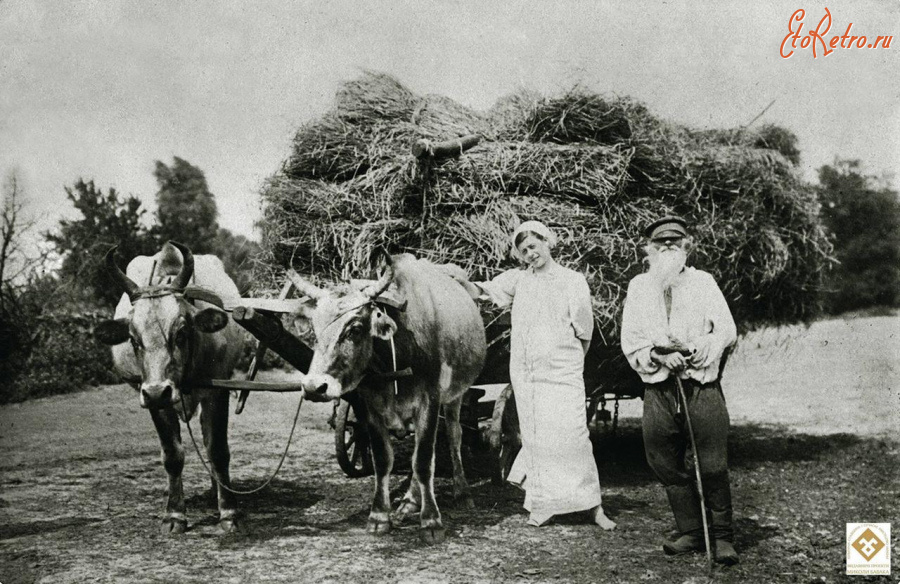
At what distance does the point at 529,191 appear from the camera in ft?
15.7

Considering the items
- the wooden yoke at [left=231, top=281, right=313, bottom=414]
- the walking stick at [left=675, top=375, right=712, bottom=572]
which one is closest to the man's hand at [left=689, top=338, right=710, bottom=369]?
the walking stick at [left=675, top=375, right=712, bottom=572]

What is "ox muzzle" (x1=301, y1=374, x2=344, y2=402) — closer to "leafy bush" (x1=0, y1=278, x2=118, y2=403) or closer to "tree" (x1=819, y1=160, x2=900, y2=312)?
"leafy bush" (x1=0, y1=278, x2=118, y2=403)

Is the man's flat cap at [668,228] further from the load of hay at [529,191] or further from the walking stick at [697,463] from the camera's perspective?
the walking stick at [697,463]

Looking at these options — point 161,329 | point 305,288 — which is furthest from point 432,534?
point 161,329

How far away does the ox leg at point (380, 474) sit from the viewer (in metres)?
4.27

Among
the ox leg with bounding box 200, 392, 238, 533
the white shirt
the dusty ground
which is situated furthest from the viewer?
the ox leg with bounding box 200, 392, 238, 533

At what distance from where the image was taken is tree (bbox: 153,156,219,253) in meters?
5.81

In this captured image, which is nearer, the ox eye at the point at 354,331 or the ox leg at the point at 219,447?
the ox eye at the point at 354,331

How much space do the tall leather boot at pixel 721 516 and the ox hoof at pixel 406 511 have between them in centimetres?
198

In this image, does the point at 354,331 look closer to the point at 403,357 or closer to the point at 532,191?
the point at 403,357

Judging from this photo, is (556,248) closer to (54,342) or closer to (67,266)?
(67,266)

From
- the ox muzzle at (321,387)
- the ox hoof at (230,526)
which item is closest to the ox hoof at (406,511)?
the ox hoof at (230,526)

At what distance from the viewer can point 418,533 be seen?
428cm

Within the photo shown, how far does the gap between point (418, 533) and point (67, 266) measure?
12.8 feet
